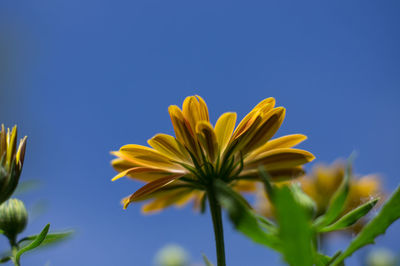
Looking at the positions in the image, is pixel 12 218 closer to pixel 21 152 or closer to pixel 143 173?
pixel 21 152

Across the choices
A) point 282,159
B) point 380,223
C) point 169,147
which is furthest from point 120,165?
point 380,223

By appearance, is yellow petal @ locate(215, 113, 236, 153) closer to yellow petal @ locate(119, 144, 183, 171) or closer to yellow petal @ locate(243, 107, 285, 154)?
yellow petal @ locate(243, 107, 285, 154)

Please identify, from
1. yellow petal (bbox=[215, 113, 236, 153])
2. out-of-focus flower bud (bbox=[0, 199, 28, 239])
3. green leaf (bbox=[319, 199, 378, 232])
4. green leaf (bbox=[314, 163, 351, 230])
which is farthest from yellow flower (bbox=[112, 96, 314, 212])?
green leaf (bbox=[314, 163, 351, 230])

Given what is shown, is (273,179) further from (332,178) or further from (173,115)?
(332,178)

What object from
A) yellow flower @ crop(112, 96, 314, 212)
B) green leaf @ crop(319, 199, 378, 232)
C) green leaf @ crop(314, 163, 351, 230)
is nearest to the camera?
green leaf @ crop(314, 163, 351, 230)

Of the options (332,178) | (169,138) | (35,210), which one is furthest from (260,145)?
(332,178)

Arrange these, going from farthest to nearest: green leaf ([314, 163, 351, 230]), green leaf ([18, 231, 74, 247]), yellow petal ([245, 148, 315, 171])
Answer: yellow petal ([245, 148, 315, 171]) < green leaf ([18, 231, 74, 247]) < green leaf ([314, 163, 351, 230])

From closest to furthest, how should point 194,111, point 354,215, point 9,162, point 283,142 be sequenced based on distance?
point 354,215 → point 9,162 → point 194,111 → point 283,142
